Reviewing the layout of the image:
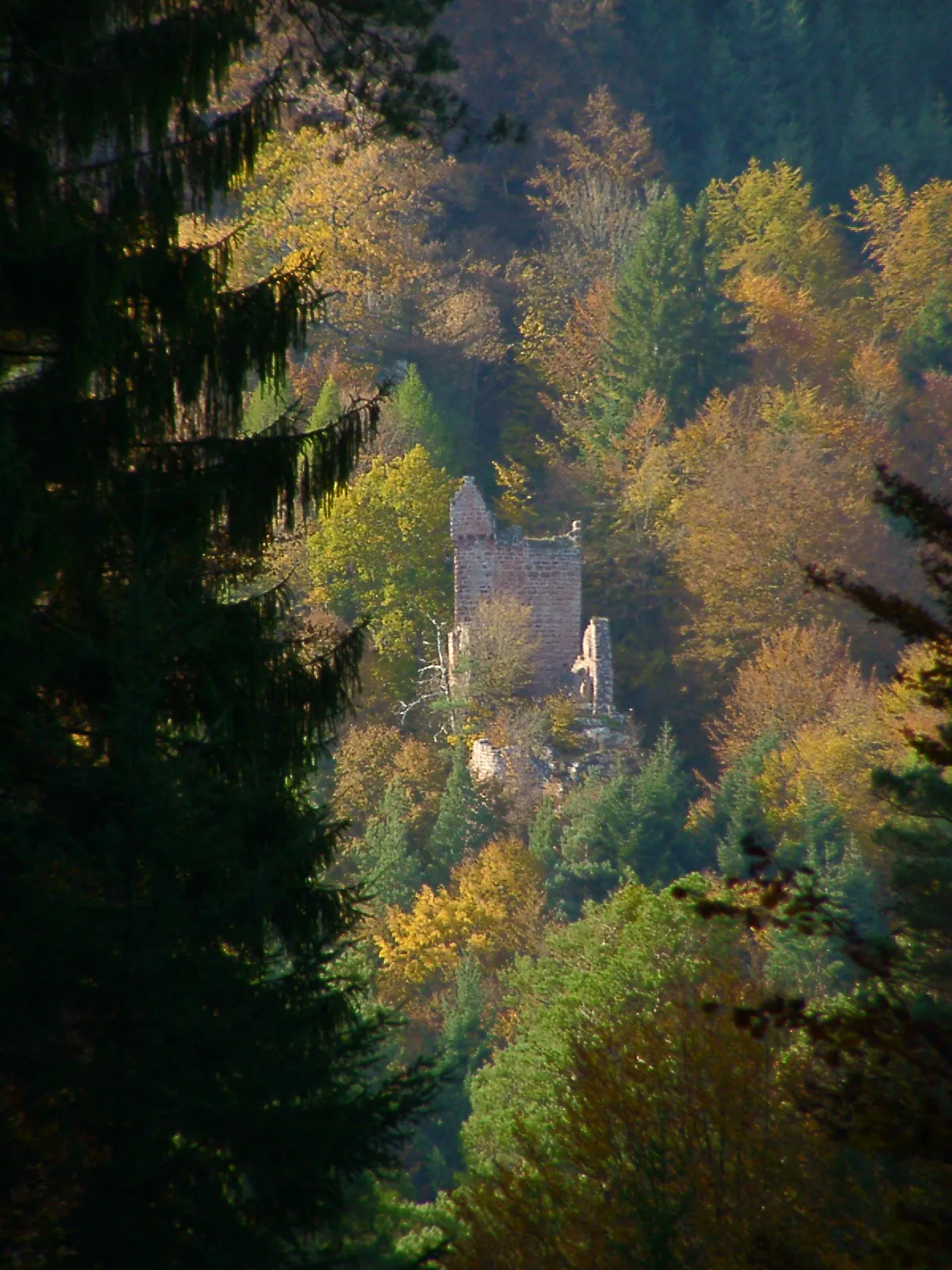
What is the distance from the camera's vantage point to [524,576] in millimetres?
30453

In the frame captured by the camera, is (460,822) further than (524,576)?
No

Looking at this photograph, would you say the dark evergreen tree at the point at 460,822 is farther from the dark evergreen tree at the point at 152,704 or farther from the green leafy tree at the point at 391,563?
the dark evergreen tree at the point at 152,704

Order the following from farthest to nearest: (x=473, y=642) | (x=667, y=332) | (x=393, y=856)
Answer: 1. (x=667, y=332)
2. (x=473, y=642)
3. (x=393, y=856)

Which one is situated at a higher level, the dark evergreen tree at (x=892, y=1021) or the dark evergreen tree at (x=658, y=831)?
the dark evergreen tree at (x=892, y=1021)

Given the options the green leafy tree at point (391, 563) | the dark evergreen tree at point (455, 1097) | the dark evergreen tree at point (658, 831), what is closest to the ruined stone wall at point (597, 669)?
the dark evergreen tree at point (658, 831)

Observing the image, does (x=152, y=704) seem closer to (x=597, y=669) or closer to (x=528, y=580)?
(x=597, y=669)

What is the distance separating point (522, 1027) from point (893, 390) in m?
25.0

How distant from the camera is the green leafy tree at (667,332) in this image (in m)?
38.1

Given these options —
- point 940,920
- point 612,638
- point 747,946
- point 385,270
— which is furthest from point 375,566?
point 940,920

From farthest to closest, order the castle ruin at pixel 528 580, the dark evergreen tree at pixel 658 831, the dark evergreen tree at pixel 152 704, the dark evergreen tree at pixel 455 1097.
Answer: the castle ruin at pixel 528 580 < the dark evergreen tree at pixel 658 831 < the dark evergreen tree at pixel 455 1097 < the dark evergreen tree at pixel 152 704

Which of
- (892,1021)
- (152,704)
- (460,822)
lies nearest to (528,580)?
(460,822)

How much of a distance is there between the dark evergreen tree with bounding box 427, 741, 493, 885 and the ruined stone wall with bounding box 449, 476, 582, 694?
A: 8.50ft

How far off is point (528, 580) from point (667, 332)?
36.1 feet

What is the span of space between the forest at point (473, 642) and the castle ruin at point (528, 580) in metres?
0.42
